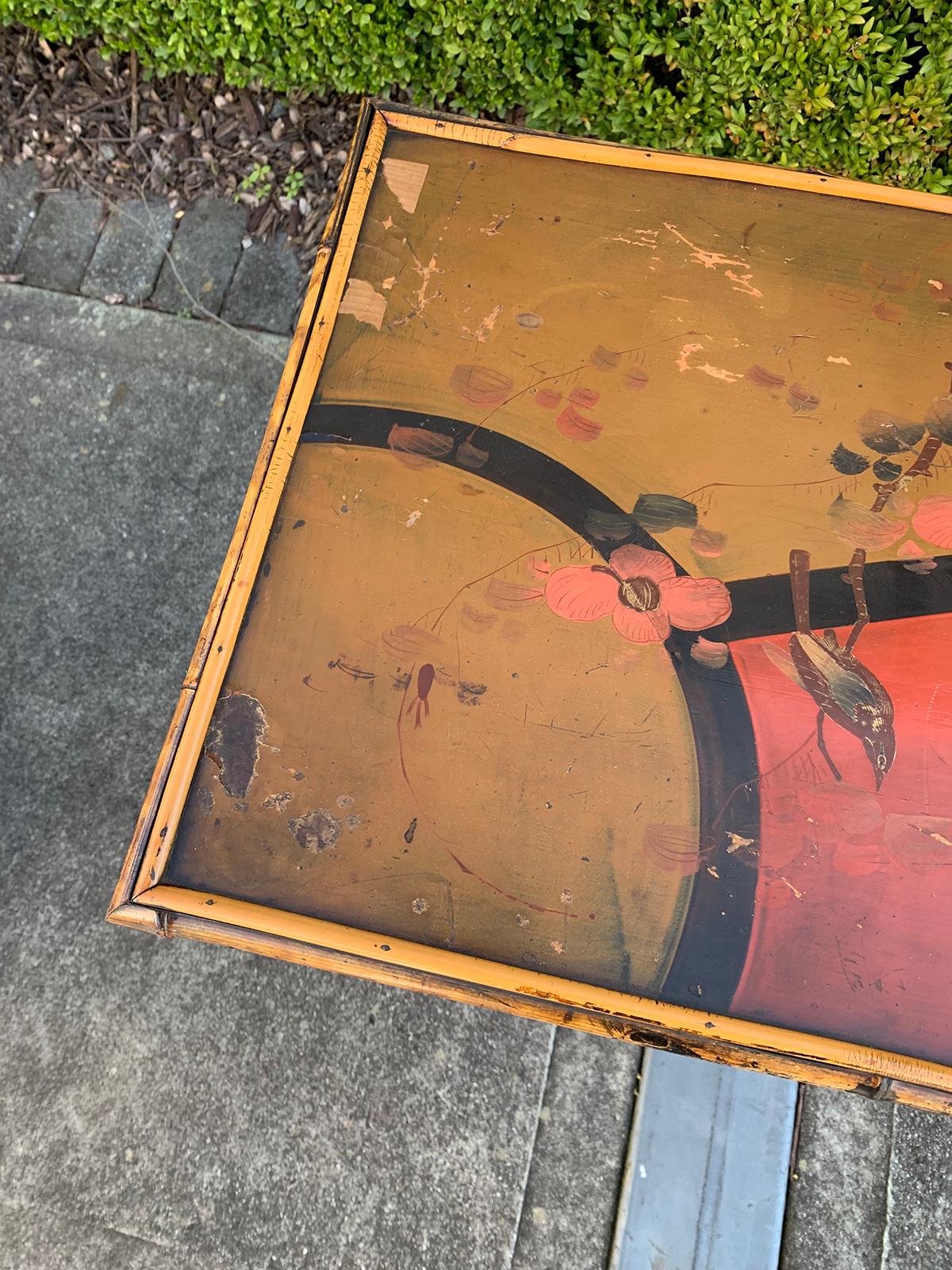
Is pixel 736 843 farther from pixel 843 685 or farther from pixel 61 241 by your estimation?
pixel 61 241

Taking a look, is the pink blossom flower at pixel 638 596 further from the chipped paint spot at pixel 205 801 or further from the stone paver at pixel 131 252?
the stone paver at pixel 131 252

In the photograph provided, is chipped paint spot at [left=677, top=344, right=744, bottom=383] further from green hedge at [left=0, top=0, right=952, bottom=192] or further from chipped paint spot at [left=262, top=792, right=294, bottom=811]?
chipped paint spot at [left=262, top=792, right=294, bottom=811]

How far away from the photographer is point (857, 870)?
109cm

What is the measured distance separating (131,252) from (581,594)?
69.9 inches

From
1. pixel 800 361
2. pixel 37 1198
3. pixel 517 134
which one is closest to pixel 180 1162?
pixel 37 1198

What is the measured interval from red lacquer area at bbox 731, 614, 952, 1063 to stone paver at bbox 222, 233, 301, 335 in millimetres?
1611

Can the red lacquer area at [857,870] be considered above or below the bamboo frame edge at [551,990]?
above

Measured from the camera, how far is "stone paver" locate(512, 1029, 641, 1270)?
159cm

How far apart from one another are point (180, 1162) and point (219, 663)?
3.98 feet

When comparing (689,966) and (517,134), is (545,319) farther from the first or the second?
(689,966)

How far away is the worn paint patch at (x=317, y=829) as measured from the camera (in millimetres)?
1127

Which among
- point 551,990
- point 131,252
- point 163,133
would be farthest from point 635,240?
point 163,133

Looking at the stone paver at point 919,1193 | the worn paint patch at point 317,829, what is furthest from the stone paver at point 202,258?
the stone paver at point 919,1193

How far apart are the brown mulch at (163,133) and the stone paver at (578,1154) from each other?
2.26 meters
